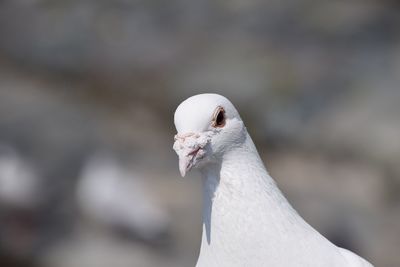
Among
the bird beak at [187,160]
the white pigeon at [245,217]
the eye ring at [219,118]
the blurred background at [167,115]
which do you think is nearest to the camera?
the bird beak at [187,160]

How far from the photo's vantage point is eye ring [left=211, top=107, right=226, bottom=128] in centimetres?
323

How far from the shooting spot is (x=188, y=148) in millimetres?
3139

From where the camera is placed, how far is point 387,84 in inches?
517

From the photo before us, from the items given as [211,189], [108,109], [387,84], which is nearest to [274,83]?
[387,84]

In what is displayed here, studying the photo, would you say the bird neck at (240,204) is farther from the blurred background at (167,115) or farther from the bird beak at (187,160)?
the blurred background at (167,115)

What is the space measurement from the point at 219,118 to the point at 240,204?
41 centimetres

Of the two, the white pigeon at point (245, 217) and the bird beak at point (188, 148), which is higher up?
the bird beak at point (188, 148)

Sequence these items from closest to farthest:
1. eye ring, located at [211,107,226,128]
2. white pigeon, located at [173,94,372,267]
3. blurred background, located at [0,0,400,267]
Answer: eye ring, located at [211,107,226,128] → white pigeon, located at [173,94,372,267] → blurred background, located at [0,0,400,267]

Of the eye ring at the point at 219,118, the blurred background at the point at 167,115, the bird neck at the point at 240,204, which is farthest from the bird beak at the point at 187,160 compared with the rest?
the blurred background at the point at 167,115

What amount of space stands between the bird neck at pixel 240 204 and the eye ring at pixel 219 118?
17cm

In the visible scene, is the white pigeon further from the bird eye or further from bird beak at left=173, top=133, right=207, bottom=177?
bird beak at left=173, top=133, right=207, bottom=177

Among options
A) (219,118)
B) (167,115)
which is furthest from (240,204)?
(167,115)

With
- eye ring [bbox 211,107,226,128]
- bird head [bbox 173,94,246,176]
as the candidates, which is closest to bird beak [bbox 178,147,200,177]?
bird head [bbox 173,94,246,176]

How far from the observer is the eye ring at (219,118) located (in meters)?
3.23
